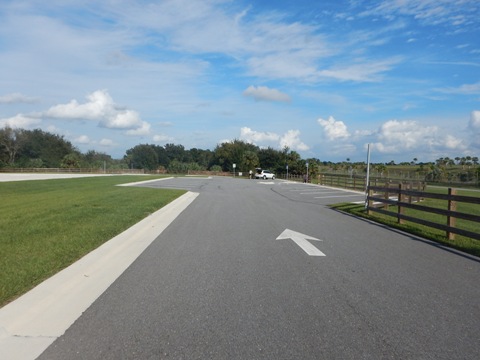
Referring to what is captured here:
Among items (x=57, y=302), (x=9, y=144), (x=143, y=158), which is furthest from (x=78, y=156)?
(x=57, y=302)

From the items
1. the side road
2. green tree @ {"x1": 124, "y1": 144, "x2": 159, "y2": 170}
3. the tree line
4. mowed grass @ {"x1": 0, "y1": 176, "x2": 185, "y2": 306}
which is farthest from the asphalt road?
green tree @ {"x1": 124, "y1": 144, "x2": 159, "y2": 170}

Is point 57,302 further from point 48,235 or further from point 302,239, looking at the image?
point 302,239

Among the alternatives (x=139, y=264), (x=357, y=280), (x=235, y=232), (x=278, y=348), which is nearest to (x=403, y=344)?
(x=278, y=348)

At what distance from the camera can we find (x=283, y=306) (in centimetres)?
529

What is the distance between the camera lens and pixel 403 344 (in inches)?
168

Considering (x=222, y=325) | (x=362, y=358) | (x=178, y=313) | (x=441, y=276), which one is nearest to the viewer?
(x=362, y=358)

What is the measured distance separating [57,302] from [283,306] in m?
2.90

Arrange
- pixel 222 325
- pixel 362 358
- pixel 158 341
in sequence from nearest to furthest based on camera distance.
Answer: pixel 362 358
pixel 158 341
pixel 222 325

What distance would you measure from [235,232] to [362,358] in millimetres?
7346

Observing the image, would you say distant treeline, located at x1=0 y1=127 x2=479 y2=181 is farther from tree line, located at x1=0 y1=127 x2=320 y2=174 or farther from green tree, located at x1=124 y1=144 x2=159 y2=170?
green tree, located at x1=124 y1=144 x2=159 y2=170

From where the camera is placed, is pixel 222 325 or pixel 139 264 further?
pixel 139 264

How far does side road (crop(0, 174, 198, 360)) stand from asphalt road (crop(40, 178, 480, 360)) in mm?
181

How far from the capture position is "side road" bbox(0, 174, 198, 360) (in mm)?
4234

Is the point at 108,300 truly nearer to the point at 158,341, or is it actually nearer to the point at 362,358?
the point at 158,341
